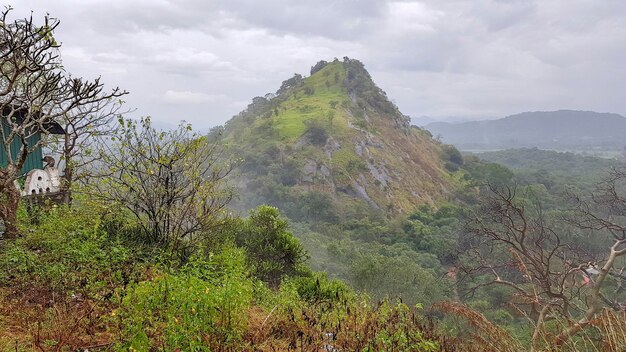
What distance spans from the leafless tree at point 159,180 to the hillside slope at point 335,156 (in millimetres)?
50417

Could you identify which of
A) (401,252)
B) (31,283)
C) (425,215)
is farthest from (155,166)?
(425,215)

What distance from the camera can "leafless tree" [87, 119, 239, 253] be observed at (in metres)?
8.62

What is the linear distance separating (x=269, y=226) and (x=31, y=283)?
8463 mm

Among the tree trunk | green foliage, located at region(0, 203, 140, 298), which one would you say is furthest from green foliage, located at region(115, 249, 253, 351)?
the tree trunk

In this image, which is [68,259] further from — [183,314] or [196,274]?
[183,314]

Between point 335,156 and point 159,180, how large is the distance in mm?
63752

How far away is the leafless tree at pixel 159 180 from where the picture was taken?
862 cm

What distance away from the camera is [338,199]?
212ft

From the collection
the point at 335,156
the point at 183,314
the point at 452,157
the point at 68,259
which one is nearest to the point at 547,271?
the point at 183,314

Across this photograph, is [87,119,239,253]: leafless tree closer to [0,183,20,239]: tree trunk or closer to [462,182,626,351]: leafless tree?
[0,183,20,239]: tree trunk

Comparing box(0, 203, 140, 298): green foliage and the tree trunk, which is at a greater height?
the tree trunk

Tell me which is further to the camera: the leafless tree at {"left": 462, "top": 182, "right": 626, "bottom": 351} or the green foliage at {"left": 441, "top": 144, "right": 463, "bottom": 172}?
the green foliage at {"left": 441, "top": 144, "right": 463, "bottom": 172}

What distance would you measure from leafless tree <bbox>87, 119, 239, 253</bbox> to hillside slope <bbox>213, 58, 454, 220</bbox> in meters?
50.4

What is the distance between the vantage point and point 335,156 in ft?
236
